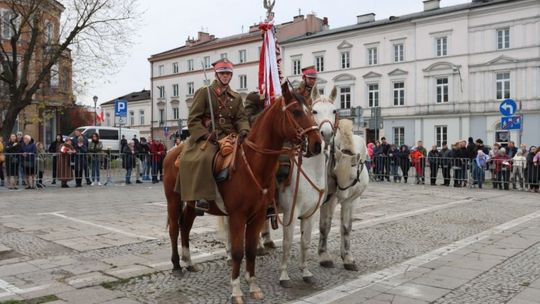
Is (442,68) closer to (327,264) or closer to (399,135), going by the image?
(399,135)

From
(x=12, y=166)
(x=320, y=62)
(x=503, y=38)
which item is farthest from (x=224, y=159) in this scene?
(x=320, y=62)

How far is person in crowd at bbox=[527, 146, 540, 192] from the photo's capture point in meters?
17.4

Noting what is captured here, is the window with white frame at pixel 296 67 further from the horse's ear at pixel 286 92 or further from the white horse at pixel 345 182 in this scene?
the horse's ear at pixel 286 92

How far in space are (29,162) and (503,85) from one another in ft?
125

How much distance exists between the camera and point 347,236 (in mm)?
6602

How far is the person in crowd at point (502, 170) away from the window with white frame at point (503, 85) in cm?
2454

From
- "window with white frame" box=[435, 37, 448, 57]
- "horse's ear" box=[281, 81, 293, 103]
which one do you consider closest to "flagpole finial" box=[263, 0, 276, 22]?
"horse's ear" box=[281, 81, 293, 103]

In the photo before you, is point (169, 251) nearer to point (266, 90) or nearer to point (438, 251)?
point (266, 90)

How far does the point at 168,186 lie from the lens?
614 centimetres

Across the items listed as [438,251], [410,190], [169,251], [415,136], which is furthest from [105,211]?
[415,136]

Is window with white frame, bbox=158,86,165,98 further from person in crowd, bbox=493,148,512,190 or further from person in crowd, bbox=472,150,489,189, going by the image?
person in crowd, bbox=493,148,512,190

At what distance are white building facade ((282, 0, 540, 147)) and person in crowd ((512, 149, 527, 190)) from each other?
20.8m

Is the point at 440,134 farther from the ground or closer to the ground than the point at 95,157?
farther from the ground

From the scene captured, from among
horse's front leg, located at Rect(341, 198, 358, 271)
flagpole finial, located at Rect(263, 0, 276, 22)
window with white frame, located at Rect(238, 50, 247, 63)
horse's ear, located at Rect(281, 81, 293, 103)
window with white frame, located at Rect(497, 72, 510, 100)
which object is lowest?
horse's front leg, located at Rect(341, 198, 358, 271)
